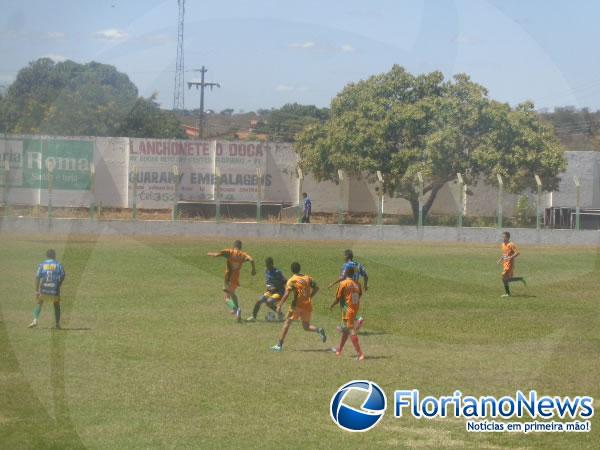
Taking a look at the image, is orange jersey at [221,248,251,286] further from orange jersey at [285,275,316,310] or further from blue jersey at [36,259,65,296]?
orange jersey at [285,275,316,310]

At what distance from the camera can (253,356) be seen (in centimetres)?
1812

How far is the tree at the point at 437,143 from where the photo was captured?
172 ft

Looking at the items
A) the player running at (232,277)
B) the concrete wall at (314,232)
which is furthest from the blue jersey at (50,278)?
the concrete wall at (314,232)

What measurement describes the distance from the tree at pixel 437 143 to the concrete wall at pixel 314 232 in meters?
4.90

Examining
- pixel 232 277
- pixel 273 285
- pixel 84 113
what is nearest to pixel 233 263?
pixel 232 277

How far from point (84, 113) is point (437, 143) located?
28758mm

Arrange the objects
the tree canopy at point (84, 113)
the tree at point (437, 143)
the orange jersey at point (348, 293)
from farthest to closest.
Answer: the tree canopy at point (84, 113), the tree at point (437, 143), the orange jersey at point (348, 293)

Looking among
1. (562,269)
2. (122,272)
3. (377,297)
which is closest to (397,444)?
(377,297)

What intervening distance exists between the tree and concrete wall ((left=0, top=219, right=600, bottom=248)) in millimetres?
4904

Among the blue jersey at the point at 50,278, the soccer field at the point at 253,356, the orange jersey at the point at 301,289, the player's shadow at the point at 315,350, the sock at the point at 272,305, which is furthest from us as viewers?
the sock at the point at 272,305

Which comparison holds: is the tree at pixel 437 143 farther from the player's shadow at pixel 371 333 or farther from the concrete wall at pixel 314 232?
the player's shadow at pixel 371 333

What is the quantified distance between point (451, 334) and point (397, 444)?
9.33 metres

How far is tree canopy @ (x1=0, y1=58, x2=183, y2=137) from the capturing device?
70688 millimetres

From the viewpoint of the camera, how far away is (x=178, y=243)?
1683 inches
